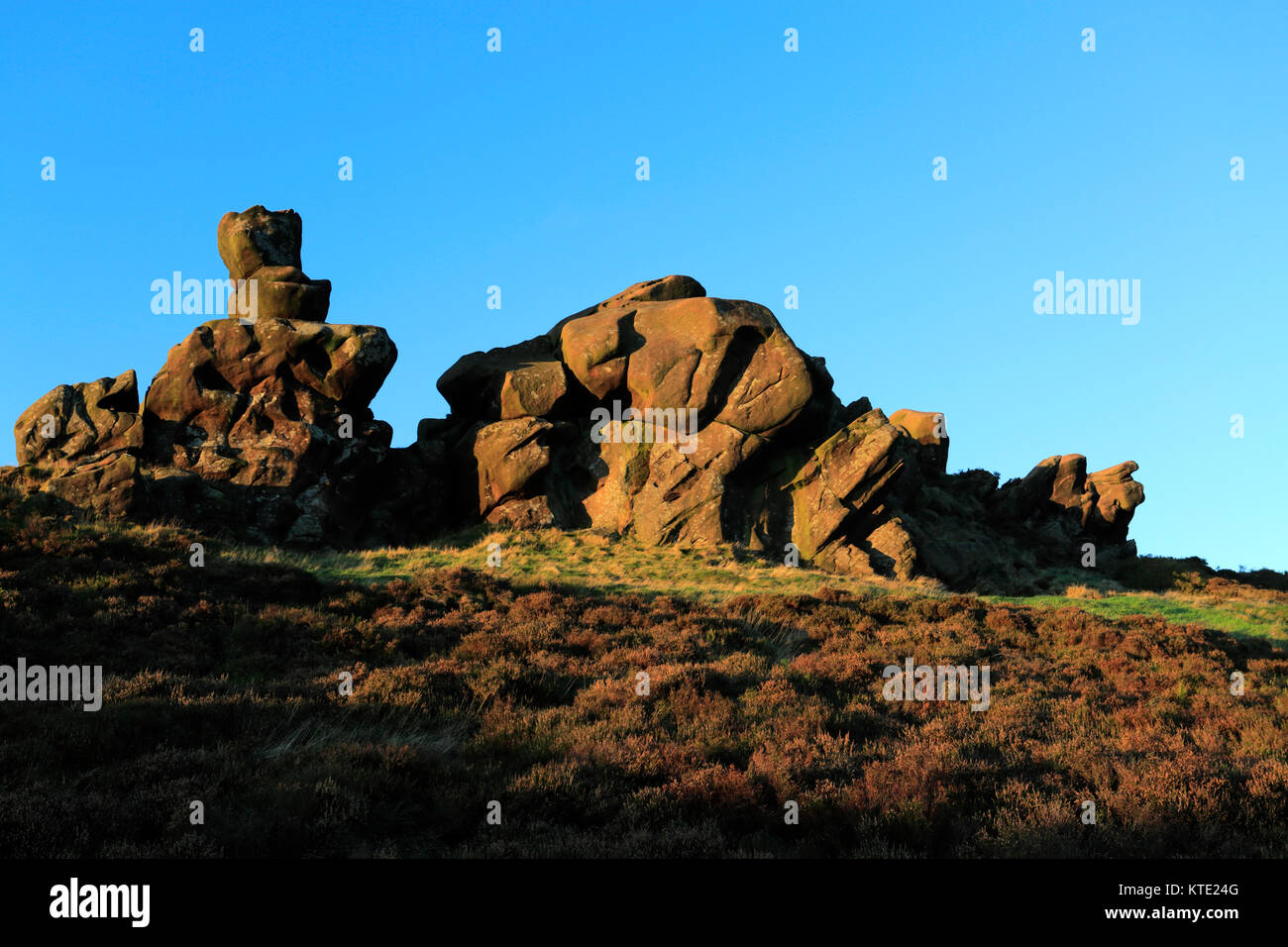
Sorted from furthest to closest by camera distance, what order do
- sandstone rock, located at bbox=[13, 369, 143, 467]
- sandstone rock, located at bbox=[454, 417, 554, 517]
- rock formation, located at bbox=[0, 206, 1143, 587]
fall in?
sandstone rock, located at bbox=[454, 417, 554, 517], rock formation, located at bbox=[0, 206, 1143, 587], sandstone rock, located at bbox=[13, 369, 143, 467]

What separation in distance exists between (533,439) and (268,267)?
16225mm

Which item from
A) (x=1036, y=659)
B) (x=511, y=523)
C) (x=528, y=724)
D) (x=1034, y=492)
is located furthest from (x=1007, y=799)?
(x=1034, y=492)

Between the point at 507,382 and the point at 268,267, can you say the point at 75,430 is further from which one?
the point at 507,382

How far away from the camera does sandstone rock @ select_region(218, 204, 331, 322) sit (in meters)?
42.5

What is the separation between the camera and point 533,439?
4403 centimetres

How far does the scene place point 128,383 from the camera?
131 ft

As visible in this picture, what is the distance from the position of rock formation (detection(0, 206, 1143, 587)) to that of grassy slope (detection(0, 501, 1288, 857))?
15.3m

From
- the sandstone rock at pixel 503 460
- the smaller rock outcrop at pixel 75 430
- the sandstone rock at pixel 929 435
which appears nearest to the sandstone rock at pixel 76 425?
the smaller rock outcrop at pixel 75 430

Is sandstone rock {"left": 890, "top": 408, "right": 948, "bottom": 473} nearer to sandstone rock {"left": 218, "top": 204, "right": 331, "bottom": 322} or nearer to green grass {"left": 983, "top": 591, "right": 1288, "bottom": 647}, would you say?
green grass {"left": 983, "top": 591, "right": 1288, "bottom": 647}

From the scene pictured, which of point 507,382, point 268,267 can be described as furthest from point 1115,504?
point 268,267

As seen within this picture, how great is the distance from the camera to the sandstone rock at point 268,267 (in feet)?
140

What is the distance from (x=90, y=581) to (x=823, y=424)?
118ft

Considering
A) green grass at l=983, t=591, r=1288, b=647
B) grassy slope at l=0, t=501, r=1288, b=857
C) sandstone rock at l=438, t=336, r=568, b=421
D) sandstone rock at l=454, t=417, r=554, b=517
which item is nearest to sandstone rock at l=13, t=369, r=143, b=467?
sandstone rock at l=454, t=417, r=554, b=517
